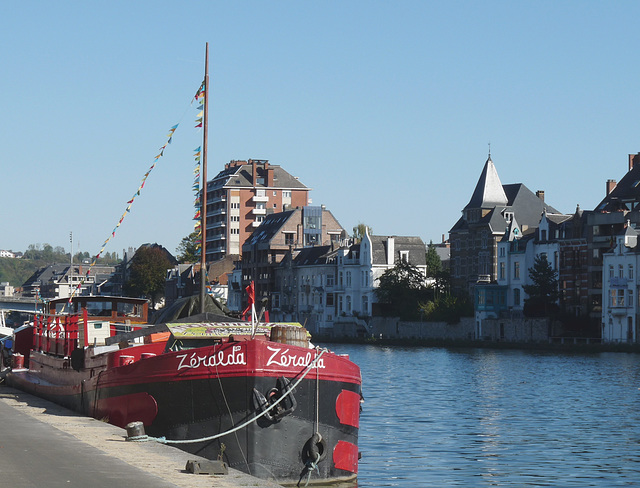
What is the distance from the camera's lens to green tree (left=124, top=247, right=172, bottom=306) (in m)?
173

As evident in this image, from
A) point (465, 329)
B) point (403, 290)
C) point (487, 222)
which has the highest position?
point (487, 222)

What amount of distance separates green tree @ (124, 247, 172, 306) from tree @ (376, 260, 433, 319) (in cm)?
5488

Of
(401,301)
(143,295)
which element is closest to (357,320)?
(401,301)

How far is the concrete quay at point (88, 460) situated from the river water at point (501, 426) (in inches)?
226

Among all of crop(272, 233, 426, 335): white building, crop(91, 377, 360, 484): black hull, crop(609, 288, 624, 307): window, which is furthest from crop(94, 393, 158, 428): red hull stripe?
crop(272, 233, 426, 335): white building

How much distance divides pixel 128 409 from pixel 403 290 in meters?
103

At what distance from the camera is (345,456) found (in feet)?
70.1

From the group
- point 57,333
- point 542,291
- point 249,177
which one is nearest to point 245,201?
point 249,177

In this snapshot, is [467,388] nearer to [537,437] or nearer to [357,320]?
[537,437]

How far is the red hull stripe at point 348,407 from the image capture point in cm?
2086

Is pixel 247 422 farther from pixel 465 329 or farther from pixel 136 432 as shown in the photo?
pixel 465 329

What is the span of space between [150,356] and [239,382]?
2.81m

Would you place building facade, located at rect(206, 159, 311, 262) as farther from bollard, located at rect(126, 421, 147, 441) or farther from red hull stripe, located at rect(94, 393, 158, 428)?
bollard, located at rect(126, 421, 147, 441)

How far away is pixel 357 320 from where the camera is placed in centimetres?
13200
